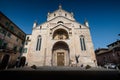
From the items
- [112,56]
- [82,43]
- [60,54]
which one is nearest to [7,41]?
[60,54]

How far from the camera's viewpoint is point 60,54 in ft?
78.4

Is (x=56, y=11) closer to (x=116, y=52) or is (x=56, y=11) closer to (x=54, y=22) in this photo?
(x=54, y=22)

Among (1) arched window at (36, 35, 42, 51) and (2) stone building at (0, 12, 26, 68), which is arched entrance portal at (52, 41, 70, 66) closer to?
(1) arched window at (36, 35, 42, 51)

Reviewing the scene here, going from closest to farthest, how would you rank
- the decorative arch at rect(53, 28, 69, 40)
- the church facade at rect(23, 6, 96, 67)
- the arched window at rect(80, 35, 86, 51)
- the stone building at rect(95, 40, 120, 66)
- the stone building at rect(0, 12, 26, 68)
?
the stone building at rect(0, 12, 26, 68)
the church facade at rect(23, 6, 96, 67)
the arched window at rect(80, 35, 86, 51)
the decorative arch at rect(53, 28, 69, 40)
the stone building at rect(95, 40, 120, 66)

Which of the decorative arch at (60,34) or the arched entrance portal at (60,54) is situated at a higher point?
the decorative arch at (60,34)

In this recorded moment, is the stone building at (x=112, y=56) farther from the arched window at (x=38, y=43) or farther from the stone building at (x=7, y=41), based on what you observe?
the stone building at (x=7, y=41)

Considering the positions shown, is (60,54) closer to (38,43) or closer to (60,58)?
(60,58)

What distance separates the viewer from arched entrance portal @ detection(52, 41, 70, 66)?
74.9 feet

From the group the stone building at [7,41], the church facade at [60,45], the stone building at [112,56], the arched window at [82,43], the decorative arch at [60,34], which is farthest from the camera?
the stone building at [112,56]

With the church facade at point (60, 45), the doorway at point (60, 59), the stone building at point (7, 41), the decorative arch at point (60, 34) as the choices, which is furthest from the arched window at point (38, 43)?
the doorway at point (60, 59)

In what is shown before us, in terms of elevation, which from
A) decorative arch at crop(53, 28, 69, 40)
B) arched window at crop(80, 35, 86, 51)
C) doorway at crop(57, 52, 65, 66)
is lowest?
doorway at crop(57, 52, 65, 66)

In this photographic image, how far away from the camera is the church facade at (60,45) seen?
2122 cm

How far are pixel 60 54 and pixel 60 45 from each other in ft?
9.80

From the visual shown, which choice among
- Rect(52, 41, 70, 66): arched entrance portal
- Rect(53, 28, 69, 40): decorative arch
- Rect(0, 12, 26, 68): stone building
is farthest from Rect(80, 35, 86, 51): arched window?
Rect(0, 12, 26, 68): stone building
